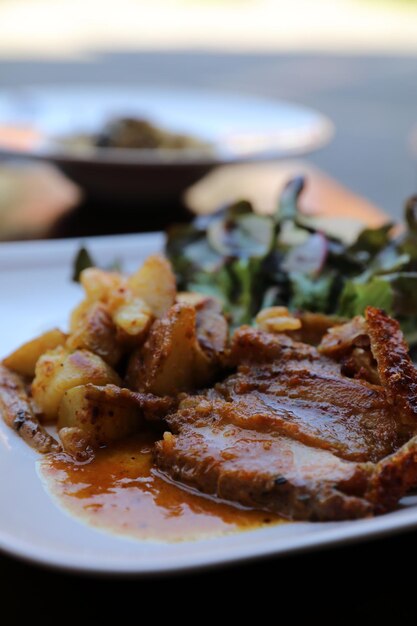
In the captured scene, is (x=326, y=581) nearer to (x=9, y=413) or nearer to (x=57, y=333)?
(x=9, y=413)

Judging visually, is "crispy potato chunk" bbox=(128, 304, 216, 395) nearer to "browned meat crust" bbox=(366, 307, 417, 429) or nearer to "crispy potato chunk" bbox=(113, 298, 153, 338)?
"crispy potato chunk" bbox=(113, 298, 153, 338)

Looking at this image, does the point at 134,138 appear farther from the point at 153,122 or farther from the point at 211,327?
the point at 211,327

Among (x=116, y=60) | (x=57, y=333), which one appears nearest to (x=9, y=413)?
(x=57, y=333)

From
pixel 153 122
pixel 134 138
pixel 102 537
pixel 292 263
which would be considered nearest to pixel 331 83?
pixel 153 122

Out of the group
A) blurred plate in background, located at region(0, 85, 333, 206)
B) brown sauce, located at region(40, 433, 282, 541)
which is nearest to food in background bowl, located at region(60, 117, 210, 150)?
blurred plate in background, located at region(0, 85, 333, 206)

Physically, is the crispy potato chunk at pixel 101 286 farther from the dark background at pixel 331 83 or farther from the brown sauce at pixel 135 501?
the dark background at pixel 331 83

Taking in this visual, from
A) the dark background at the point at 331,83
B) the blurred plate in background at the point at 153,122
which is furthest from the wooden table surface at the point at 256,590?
the dark background at the point at 331,83
